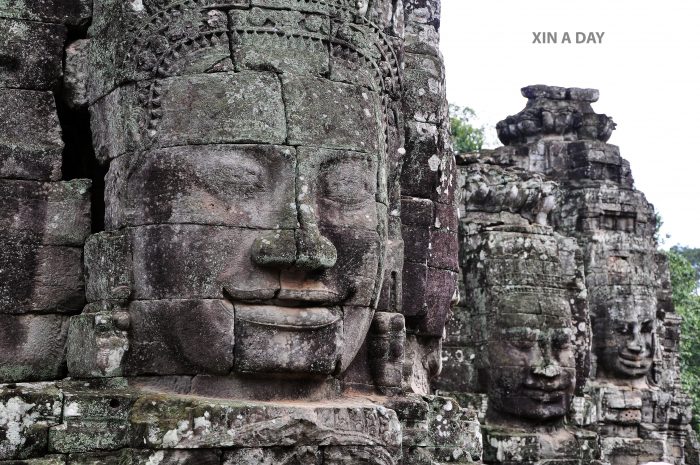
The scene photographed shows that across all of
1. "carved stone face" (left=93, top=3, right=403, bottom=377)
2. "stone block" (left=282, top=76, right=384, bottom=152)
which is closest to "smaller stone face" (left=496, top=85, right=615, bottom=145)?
"stone block" (left=282, top=76, right=384, bottom=152)

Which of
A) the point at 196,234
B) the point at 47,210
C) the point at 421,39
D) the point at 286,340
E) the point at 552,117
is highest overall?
the point at 552,117

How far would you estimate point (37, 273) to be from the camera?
788cm

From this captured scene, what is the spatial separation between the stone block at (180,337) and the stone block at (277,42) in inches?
53.8

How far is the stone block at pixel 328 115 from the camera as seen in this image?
7.59 metres

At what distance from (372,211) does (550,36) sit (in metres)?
8.64

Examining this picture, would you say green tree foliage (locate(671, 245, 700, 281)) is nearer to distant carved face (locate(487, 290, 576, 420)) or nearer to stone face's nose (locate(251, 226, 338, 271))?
distant carved face (locate(487, 290, 576, 420))

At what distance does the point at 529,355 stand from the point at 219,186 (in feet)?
29.4

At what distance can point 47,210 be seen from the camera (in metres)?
7.94

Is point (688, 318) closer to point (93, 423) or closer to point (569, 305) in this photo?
point (569, 305)

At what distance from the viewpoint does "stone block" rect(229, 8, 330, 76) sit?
25.1ft

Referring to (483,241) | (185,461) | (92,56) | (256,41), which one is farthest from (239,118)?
(483,241)

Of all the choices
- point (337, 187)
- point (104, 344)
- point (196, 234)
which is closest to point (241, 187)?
point (196, 234)

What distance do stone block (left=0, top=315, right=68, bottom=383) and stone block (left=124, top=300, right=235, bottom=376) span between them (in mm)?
618

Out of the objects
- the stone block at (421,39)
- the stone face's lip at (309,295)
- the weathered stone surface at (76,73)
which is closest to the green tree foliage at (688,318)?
the stone block at (421,39)
